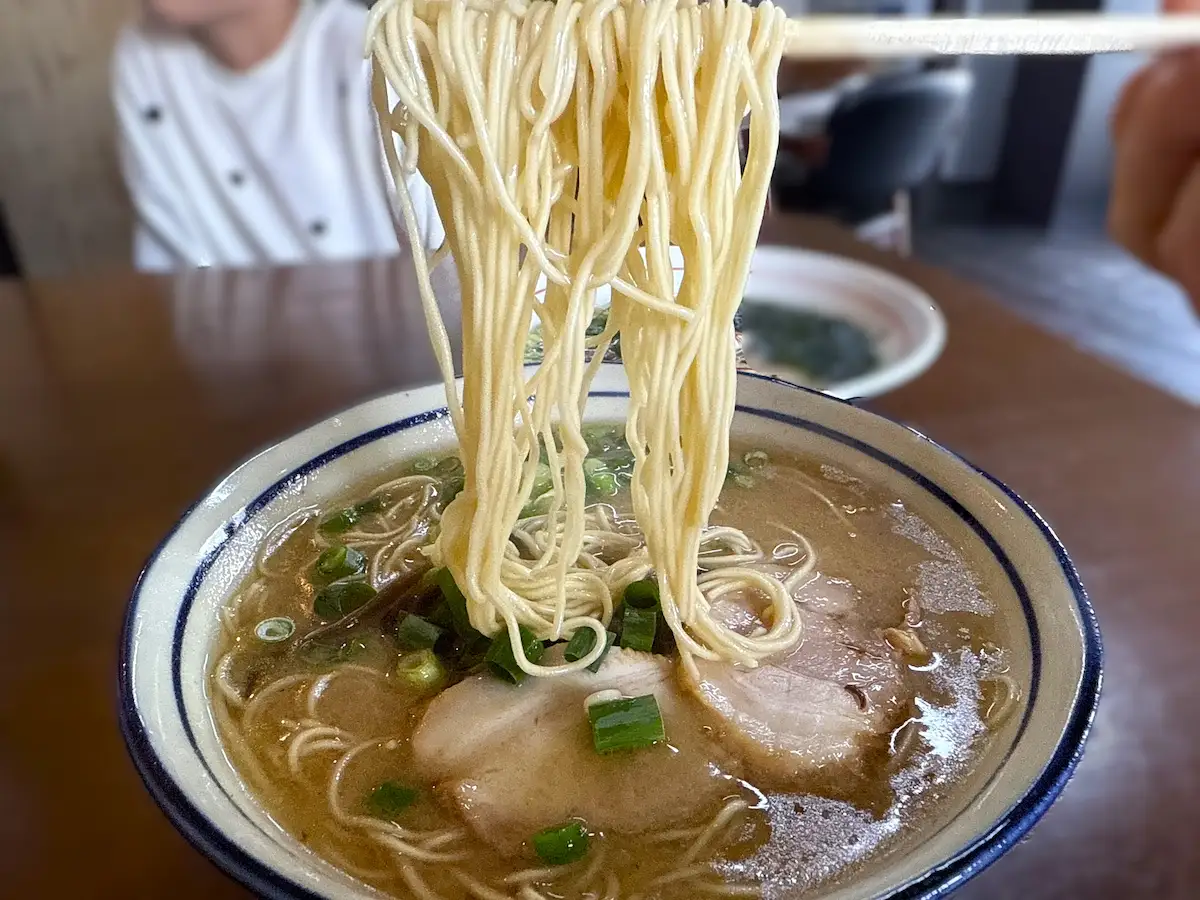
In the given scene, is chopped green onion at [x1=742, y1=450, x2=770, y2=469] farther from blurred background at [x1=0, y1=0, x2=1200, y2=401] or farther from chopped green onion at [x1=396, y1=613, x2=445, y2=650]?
blurred background at [x1=0, y1=0, x2=1200, y2=401]

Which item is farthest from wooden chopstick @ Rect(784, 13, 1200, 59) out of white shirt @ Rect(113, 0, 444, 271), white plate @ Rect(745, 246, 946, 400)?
white shirt @ Rect(113, 0, 444, 271)

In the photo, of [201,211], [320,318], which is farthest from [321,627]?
[201,211]

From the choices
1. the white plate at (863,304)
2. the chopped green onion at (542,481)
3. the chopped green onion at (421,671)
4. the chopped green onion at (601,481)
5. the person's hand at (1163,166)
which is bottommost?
the white plate at (863,304)

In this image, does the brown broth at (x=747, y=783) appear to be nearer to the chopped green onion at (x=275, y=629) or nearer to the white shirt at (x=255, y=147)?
the chopped green onion at (x=275, y=629)

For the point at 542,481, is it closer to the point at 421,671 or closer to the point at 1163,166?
the point at 421,671

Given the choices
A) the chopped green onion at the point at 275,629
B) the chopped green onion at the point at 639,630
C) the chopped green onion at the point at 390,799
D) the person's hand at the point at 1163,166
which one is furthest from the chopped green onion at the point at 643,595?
the person's hand at the point at 1163,166

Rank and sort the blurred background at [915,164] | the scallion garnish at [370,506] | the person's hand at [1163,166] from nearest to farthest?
the scallion garnish at [370,506]
the person's hand at [1163,166]
the blurred background at [915,164]

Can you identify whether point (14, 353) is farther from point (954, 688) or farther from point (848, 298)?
point (954, 688)

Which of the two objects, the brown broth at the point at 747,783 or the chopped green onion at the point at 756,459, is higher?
the chopped green onion at the point at 756,459
